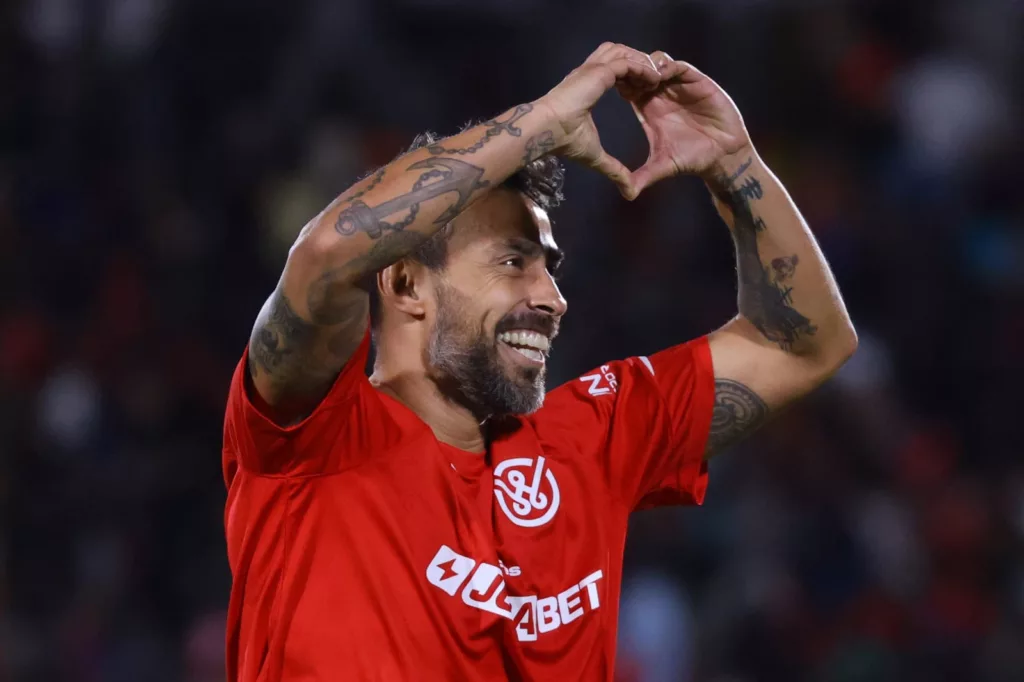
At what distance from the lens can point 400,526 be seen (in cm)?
240

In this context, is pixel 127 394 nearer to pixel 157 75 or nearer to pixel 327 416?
pixel 157 75

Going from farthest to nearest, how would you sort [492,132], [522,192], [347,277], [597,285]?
1. [597,285]
2. [522,192]
3. [492,132]
4. [347,277]

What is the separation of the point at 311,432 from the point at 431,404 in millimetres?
Result: 417

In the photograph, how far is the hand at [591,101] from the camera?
231 centimetres

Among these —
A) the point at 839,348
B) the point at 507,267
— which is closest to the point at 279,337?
the point at 507,267

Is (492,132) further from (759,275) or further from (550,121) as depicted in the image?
(759,275)

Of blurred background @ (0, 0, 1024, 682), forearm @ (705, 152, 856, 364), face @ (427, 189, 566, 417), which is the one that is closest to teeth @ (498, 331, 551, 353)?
face @ (427, 189, 566, 417)

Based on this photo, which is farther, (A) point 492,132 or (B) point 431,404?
(B) point 431,404

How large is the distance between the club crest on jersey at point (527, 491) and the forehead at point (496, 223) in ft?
1.48

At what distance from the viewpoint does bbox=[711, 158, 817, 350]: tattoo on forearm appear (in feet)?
9.25

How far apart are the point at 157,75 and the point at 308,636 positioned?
502cm

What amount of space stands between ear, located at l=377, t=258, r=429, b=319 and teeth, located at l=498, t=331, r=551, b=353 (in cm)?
18

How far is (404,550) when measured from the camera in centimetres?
238

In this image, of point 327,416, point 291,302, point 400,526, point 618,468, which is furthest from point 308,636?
point 618,468
